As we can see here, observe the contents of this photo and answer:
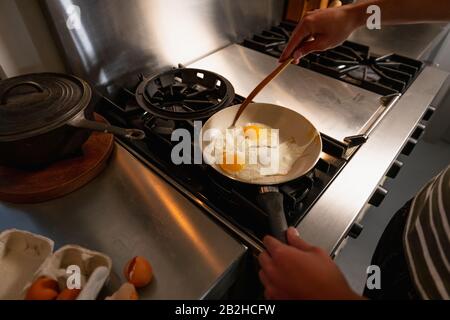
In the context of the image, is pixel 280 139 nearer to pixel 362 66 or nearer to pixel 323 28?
pixel 323 28

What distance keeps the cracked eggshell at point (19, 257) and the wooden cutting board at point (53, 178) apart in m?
0.11

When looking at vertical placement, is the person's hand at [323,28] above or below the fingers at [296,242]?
above

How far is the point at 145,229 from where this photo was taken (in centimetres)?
58

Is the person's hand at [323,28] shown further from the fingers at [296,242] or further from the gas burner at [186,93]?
the fingers at [296,242]

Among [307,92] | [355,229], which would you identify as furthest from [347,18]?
[355,229]

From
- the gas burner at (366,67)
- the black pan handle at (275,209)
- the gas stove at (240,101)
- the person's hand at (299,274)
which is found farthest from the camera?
the gas burner at (366,67)

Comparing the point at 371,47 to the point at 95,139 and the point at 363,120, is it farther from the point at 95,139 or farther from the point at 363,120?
the point at 95,139

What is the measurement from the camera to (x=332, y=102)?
99 centimetres

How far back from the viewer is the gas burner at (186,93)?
79cm

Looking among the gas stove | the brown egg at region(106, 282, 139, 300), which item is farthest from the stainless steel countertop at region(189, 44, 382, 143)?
the brown egg at region(106, 282, 139, 300)

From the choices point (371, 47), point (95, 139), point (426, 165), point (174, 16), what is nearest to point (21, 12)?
point (95, 139)

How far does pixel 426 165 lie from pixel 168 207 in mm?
2165

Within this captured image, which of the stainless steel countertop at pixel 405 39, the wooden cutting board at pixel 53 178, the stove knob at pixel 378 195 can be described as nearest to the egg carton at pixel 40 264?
the wooden cutting board at pixel 53 178

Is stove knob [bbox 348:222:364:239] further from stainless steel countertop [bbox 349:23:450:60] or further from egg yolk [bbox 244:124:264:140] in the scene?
stainless steel countertop [bbox 349:23:450:60]
